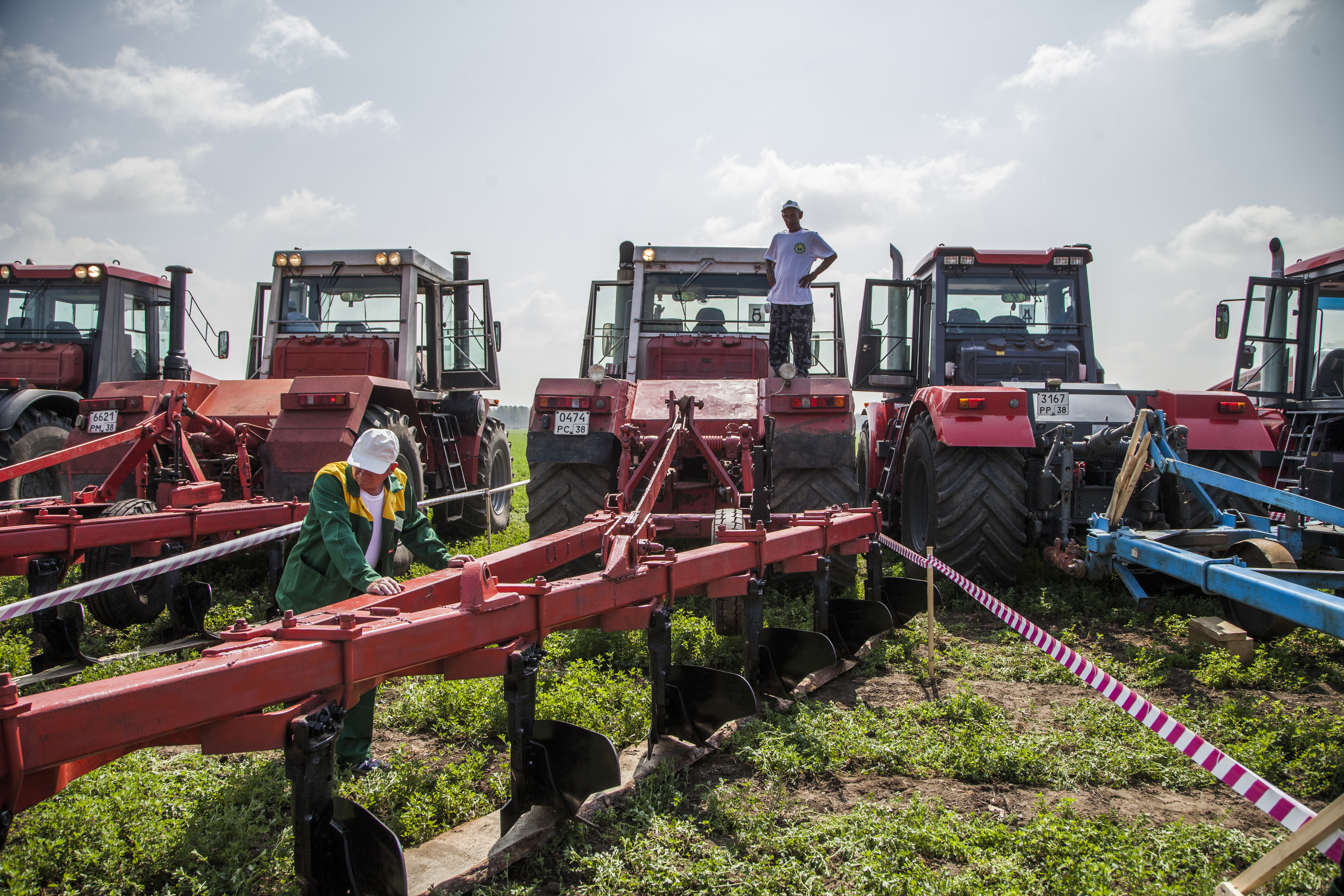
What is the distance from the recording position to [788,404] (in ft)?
19.0

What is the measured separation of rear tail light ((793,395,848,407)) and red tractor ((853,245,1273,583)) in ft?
2.20

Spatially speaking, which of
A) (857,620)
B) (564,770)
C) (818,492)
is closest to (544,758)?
(564,770)

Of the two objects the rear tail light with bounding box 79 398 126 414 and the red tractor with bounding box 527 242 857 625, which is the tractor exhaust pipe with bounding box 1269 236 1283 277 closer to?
the red tractor with bounding box 527 242 857 625

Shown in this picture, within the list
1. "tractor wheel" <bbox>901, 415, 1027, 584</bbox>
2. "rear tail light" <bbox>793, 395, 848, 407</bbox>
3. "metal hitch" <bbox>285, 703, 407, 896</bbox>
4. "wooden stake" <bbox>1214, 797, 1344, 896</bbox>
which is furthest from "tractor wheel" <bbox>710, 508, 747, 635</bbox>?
"wooden stake" <bbox>1214, 797, 1344, 896</bbox>

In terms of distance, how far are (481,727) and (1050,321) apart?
6.21 meters

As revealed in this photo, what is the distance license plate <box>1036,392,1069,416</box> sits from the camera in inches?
236

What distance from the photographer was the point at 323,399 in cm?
630

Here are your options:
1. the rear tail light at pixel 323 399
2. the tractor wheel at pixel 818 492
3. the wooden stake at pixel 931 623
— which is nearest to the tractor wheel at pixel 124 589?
the rear tail light at pixel 323 399

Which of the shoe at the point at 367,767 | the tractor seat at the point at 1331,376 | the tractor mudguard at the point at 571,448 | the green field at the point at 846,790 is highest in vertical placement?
the tractor seat at the point at 1331,376

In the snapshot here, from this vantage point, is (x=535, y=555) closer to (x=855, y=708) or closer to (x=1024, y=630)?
(x=855, y=708)

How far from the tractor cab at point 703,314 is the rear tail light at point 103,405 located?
12.0ft

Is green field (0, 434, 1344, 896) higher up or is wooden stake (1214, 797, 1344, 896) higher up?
wooden stake (1214, 797, 1344, 896)

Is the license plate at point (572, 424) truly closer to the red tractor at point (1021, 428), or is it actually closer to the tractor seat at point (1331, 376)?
the red tractor at point (1021, 428)

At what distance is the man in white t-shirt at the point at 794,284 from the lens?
6.81 m
